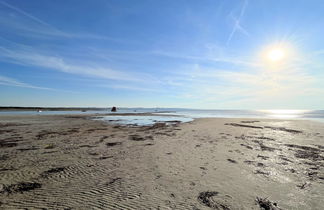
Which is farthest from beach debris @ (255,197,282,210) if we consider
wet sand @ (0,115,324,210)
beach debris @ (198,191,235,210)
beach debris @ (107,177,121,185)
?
beach debris @ (107,177,121,185)

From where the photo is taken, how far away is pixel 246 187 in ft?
18.2

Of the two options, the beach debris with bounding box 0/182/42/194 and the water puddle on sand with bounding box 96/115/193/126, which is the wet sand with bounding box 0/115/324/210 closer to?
the beach debris with bounding box 0/182/42/194

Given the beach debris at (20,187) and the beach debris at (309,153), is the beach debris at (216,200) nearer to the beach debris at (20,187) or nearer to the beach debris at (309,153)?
the beach debris at (20,187)

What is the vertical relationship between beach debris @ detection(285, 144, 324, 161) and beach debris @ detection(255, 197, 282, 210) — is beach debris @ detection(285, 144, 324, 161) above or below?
above

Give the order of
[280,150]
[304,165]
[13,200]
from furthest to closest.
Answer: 1. [280,150]
2. [304,165]
3. [13,200]

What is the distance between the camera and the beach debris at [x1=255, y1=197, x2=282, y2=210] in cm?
442

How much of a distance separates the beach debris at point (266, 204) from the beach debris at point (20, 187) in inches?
290

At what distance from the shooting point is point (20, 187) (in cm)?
546

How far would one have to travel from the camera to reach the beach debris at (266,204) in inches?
174

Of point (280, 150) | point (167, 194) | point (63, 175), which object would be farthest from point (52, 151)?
point (280, 150)

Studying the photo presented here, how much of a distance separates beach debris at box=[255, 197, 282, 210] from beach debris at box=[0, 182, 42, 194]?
7.36 m

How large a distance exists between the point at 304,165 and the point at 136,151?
9.04 m

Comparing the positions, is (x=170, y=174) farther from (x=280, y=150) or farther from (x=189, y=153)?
(x=280, y=150)

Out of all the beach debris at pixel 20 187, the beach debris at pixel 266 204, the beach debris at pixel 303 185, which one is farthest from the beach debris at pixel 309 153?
the beach debris at pixel 20 187
